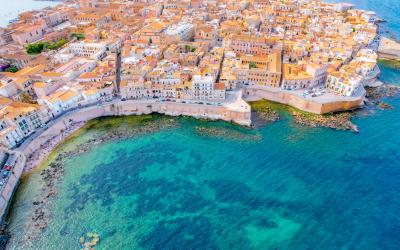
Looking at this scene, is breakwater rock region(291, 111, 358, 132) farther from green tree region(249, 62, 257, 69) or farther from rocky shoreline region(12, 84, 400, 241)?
green tree region(249, 62, 257, 69)

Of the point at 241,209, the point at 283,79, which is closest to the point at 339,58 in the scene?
the point at 283,79

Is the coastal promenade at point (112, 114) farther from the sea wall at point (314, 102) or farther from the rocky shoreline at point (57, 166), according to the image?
the sea wall at point (314, 102)

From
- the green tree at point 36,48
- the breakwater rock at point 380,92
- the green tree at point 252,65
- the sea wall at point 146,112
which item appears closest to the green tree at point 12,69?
the green tree at point 36,48

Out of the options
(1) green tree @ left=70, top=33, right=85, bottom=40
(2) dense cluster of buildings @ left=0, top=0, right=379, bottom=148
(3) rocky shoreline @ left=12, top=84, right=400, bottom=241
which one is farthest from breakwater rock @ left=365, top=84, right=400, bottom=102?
(1) green tree @ left=70, top=33, right=85, bottom=40

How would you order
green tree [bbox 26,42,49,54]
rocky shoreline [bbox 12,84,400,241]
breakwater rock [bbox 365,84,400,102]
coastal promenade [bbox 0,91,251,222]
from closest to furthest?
rocky shoreline [bbox 12,84,400,241], coastal promenade [bbox 0,91,251,222], breakwater rock [bbox 365,84,400,102], green tree [bbox 26,42,49,54]

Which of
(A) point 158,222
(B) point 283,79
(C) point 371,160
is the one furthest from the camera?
(B) point 283,79

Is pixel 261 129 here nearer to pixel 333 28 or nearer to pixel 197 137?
pixel 197 137
